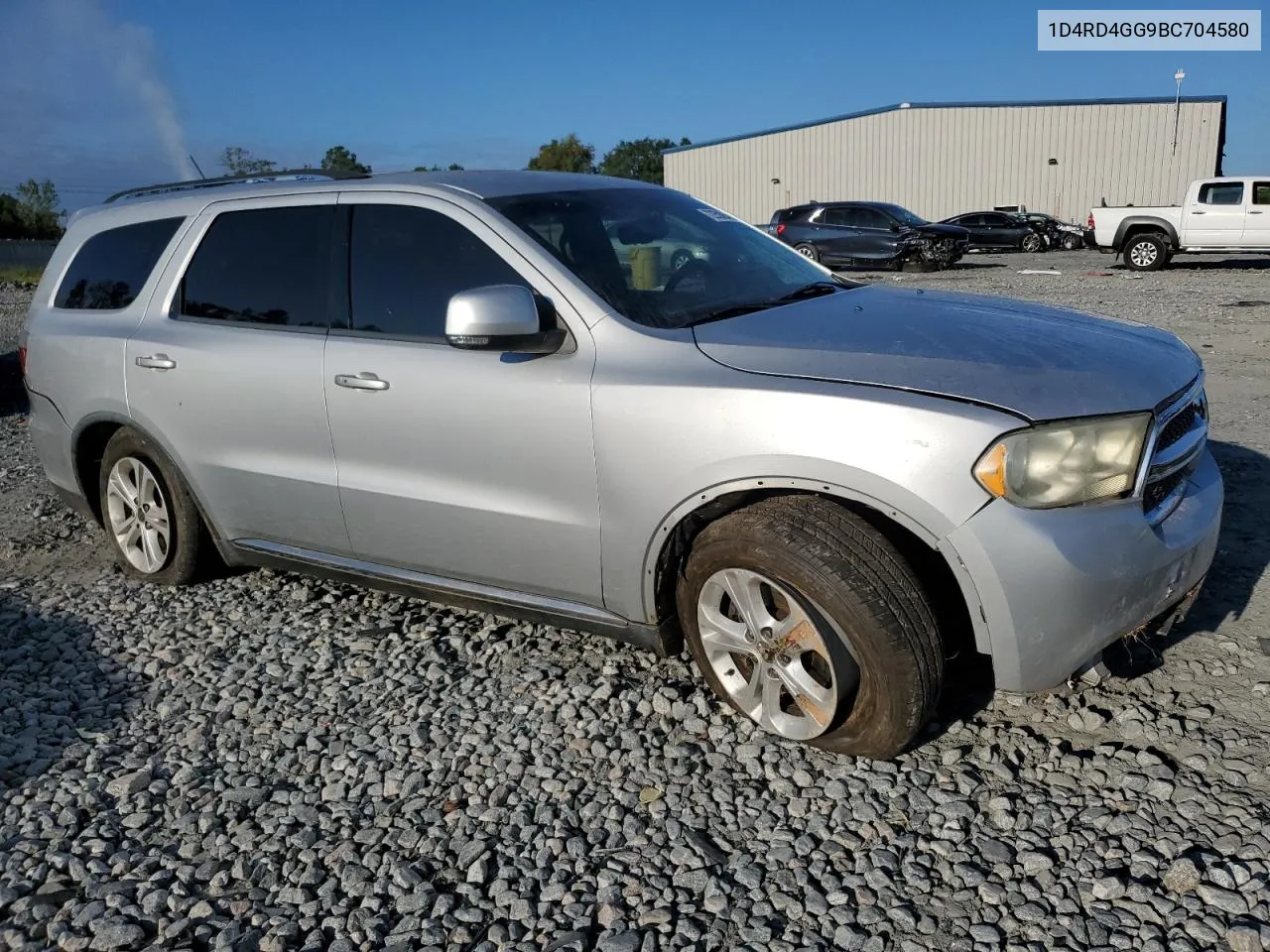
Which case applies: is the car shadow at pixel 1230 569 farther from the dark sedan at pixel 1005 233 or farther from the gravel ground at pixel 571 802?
the dark sedan at pixel 1005 233

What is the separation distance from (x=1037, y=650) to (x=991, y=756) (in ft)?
1.60

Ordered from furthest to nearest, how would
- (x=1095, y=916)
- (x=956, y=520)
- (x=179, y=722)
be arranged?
(x=179, y=722)
(x=956, y=520)
(x=1095, y=916)

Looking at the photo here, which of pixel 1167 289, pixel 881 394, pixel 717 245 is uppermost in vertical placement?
pixel 717 245

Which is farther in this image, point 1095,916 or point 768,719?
point 768,719

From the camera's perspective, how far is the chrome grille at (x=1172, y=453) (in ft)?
10.1

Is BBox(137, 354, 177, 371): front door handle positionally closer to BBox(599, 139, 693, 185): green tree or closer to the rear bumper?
the rear bumper

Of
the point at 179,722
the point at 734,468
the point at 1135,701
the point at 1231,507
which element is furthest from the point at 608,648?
the point at 1231,507

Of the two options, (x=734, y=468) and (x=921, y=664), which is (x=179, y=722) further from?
(x=921, y=664)

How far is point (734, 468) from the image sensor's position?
3156 millimetres

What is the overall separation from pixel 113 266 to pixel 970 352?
3.85 metres

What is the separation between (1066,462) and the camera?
2.88 m

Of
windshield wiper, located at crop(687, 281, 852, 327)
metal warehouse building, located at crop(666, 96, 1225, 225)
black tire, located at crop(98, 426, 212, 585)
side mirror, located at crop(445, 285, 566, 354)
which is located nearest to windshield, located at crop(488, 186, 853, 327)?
windshield wiper, located at crop(687, 281, 852, 327)

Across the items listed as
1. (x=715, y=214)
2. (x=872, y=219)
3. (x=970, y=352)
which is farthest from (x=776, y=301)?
(x=872, y=219)

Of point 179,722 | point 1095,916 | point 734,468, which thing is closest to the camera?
point 1095,916
